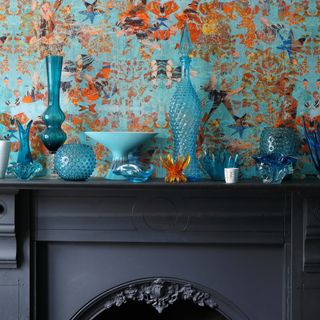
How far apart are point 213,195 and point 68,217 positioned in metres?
0.55

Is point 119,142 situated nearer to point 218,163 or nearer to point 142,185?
point 142,185

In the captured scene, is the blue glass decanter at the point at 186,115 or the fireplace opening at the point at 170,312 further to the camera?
the fireplace opening at the point at 170,312

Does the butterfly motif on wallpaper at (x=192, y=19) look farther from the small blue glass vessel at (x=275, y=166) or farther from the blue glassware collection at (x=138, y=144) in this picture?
the small blue glass vessel at (x=275, y=166)

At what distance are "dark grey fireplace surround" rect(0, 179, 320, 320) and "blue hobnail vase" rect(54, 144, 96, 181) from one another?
0.22 ft

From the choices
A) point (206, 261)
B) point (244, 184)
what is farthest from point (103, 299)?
point (244, 184)

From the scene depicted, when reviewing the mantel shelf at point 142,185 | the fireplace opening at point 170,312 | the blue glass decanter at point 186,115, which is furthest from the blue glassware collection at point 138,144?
the fireplace opening at point 170,312

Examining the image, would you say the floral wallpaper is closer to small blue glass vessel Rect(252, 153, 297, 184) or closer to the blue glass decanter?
the blue glass decanter

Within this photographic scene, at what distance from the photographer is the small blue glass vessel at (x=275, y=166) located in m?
2.03

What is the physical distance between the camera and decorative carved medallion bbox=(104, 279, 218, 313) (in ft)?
6.88

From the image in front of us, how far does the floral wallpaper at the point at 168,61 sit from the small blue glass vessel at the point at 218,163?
11cm

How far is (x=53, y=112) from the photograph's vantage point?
2.22 meters

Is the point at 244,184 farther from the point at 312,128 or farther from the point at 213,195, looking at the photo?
the point at 312,128

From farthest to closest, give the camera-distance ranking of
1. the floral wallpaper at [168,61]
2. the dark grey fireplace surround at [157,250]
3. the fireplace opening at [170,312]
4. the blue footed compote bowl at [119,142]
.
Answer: the fireplace opening at [170,312]
the floral wallpaper at [168,61]
the blue footed compote bowl at [119,142]
the dark grey fireplace surround at [157,250]

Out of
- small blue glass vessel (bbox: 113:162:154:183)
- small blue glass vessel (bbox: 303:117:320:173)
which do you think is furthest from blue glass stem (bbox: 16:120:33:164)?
small blue glass vessel (bbox: 303:117:320:173)
